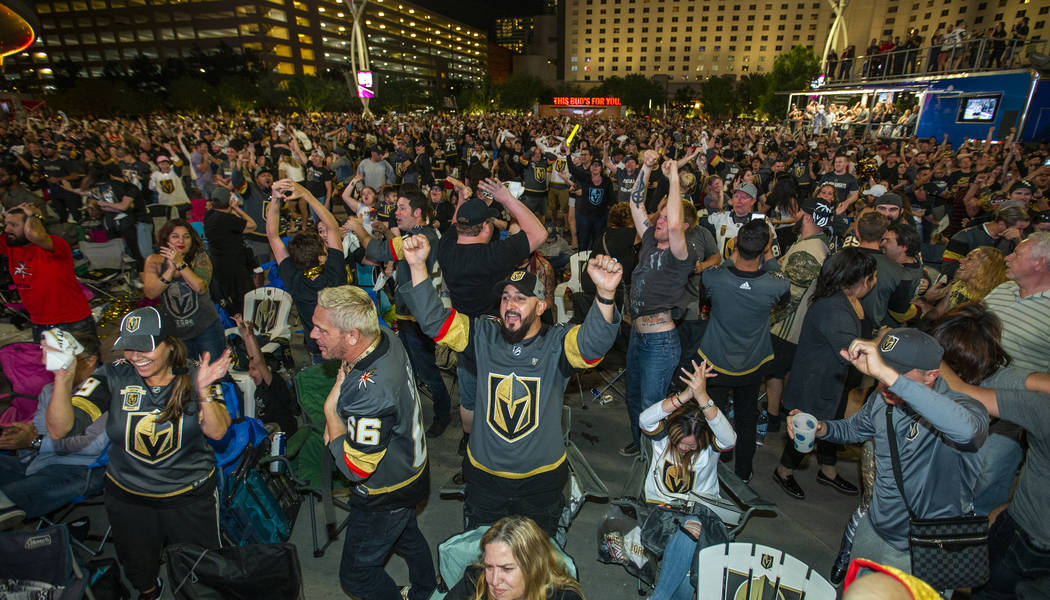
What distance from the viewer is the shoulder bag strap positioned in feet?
7.41

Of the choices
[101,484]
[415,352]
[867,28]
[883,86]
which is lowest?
[101,484]

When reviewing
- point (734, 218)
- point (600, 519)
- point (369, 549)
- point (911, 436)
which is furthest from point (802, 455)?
point (369, 549)

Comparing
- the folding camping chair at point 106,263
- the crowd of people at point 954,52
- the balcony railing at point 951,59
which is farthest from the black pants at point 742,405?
the crowd of people at point 954,52

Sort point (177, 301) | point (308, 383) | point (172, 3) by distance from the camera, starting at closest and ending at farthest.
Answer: point (308, 383)
point (177, 301)
point (172, 3)

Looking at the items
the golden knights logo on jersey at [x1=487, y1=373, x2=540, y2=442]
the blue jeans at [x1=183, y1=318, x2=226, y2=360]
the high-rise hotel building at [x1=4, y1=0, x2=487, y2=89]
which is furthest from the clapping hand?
the high-rise hotel building at [x1=4, y1=0, x2=487, y2=89]

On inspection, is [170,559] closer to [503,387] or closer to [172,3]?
[503,387]

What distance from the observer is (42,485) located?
3.22 meters

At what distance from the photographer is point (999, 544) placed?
2658mm

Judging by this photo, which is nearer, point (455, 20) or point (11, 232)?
point (11, 232)

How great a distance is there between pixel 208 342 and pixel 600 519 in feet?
12.6

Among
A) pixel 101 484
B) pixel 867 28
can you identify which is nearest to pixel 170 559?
pixel 101 484

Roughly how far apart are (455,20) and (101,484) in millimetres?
167217

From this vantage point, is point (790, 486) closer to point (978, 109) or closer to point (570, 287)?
point (570, 287)

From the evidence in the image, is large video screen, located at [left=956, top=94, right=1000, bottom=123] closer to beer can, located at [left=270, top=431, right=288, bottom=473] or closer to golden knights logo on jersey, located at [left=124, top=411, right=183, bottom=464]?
beer can, located at [left=270, top=431, right=288, bottom=473]
